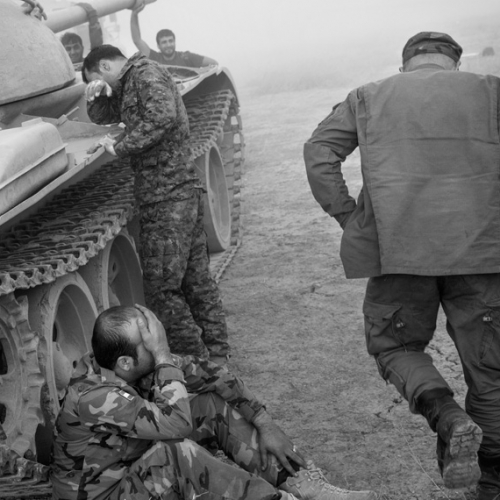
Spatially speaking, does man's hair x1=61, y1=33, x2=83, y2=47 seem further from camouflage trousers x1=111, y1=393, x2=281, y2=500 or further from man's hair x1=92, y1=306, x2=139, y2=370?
camouflage trousers x1=111, y1=393, x2=281, y2=500

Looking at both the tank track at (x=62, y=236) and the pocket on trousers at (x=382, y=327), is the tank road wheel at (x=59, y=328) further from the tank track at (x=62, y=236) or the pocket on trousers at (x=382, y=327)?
the pocket on trousers at (x=382, y=327)

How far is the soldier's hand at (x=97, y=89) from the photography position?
17.5 feet

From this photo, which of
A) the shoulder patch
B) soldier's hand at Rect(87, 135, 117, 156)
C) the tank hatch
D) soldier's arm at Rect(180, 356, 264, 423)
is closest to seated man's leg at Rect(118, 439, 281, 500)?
the shoulder patch

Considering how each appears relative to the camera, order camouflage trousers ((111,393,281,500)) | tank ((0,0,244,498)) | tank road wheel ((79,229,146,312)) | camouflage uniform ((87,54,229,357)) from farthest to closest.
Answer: tank road wheel ((79,229,146,312)) → camouflage uniform ((87,54,229,357)) → tank ((0,0,244,498)) → camouflage trousers ((111,393,281,500))

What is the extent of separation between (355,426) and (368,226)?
1.22m

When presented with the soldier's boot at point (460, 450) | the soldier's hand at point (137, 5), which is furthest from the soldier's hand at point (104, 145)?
the soldier's hand at point (137, 5)

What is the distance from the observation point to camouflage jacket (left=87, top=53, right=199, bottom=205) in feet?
16.8

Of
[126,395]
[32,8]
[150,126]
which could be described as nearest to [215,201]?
[32,8]

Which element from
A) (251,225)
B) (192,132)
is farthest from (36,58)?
(251,225)

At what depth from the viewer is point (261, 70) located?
28.9m

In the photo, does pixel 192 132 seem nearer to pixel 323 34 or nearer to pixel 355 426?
pixel 355 426

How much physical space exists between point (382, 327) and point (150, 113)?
1.89 metres

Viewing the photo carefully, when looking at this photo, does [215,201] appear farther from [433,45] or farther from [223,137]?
[433,45]

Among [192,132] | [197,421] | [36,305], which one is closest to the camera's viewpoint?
[197,421]
